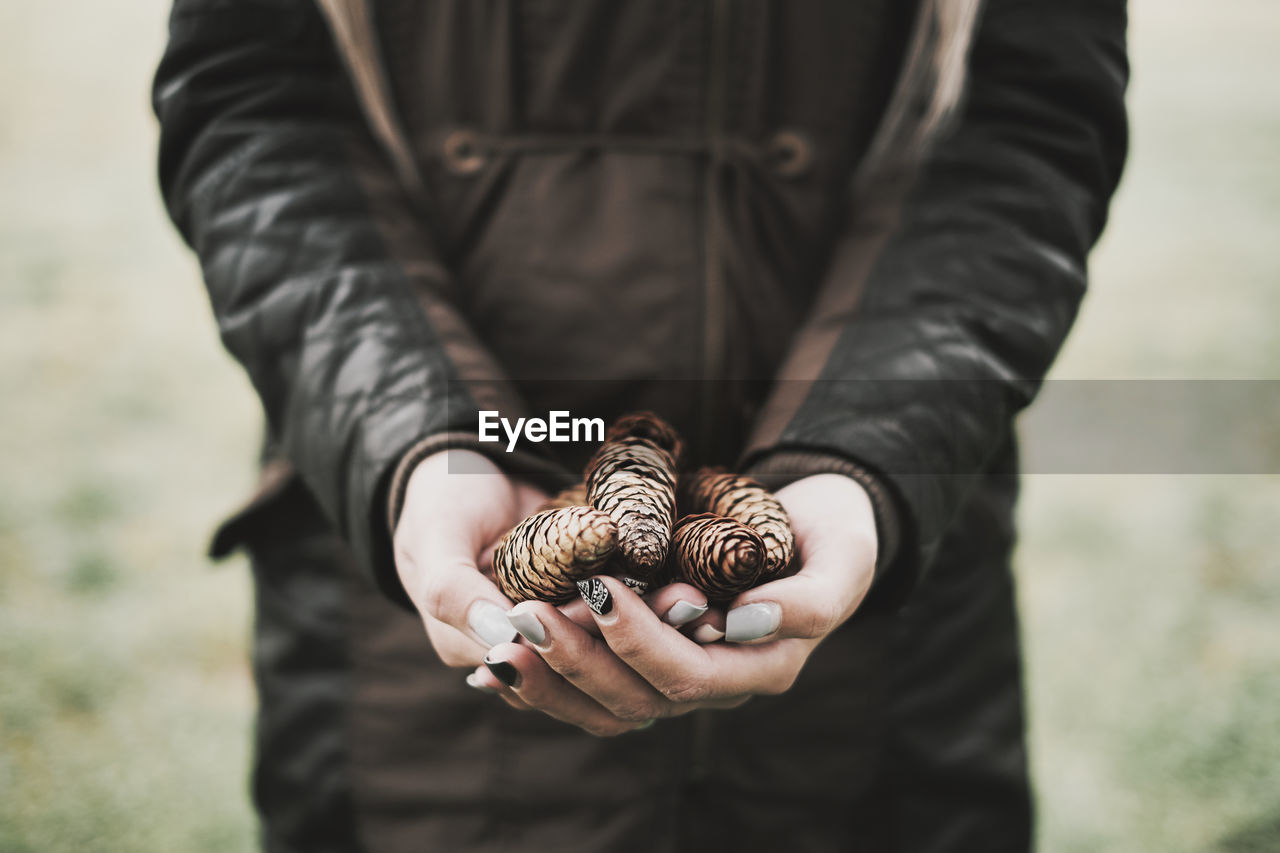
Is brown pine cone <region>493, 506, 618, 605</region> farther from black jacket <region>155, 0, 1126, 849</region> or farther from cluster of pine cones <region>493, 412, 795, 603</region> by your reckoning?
black jacket <region>155, 0, 1126, 849</region>

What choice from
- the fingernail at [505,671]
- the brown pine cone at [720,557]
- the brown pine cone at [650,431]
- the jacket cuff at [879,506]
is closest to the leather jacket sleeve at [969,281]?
the jacket cuff at [879,506]

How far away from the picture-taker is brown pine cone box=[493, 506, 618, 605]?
3.09ft

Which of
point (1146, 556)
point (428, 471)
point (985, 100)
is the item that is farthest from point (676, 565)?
point (1146, 556)

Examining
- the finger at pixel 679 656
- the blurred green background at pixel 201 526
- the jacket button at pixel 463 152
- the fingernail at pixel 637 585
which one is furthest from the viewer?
the blurred green background at pixel 201 526

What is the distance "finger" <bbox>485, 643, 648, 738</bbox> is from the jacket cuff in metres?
0.37

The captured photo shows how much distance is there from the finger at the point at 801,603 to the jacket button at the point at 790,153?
640 mm

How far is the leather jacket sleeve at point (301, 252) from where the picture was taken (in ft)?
4.02

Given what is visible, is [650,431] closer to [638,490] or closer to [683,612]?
[638,490]

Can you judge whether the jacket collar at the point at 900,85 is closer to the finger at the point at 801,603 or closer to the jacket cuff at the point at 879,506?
the jacket cuff at the point at 879,506

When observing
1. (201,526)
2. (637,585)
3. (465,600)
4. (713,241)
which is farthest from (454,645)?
(201,526)

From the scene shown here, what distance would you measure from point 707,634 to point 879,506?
294 mm

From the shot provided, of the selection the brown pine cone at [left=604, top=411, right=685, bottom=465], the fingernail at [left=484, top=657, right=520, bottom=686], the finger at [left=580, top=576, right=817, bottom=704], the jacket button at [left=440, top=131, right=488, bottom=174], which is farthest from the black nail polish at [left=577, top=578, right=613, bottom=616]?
the jacket button at [left=440, top=131, right=488, bottom=174]

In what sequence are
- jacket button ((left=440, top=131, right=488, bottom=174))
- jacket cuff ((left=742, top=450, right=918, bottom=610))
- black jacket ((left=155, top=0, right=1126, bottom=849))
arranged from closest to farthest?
jacket cuff ((left=742, top=450, right=918, bottom=610)) < black jacket ((left=155, top=0, right=1126, bottom=849)) < jacket button ((left=440, top=131, right=488, bottom=174))

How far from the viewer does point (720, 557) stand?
974 mm
